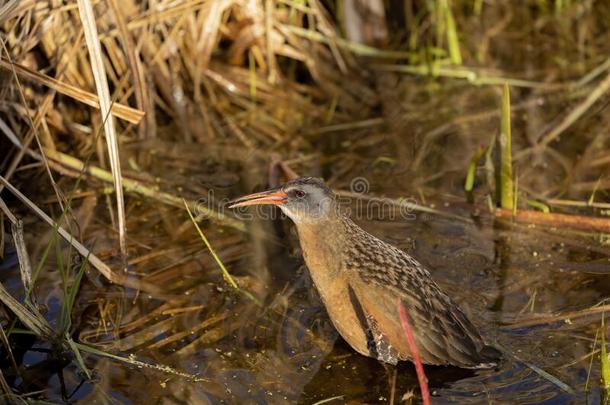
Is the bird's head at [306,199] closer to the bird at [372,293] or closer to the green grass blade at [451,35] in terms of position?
the bird at [372,293]

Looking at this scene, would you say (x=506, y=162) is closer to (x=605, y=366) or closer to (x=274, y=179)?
(x=274, y=179)

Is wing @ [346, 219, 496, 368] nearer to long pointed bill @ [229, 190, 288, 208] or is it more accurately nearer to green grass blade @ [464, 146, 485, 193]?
long pointed bill @ [229, 190, 288, 208]

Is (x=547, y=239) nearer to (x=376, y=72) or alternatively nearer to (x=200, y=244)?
(x=200, y=244)

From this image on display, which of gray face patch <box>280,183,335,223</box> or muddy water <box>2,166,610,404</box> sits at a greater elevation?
gray face patch <box>280,183,335,223</box>

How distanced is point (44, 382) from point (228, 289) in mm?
1105

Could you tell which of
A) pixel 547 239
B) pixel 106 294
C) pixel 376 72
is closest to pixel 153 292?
pixel 106 294

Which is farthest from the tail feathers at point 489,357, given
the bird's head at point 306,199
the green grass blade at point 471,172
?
the green grass blade at point 471,172

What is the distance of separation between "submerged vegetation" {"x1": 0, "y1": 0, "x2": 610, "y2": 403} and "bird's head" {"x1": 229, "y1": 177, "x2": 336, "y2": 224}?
44 cm

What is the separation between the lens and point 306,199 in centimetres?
427

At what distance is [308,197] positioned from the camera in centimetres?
426

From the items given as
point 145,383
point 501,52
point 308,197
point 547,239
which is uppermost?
point 501,52

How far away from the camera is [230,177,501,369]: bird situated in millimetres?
3955

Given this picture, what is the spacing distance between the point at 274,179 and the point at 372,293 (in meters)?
1.56

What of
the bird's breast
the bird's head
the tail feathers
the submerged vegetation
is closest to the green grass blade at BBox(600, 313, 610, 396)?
the submerged vegetation
